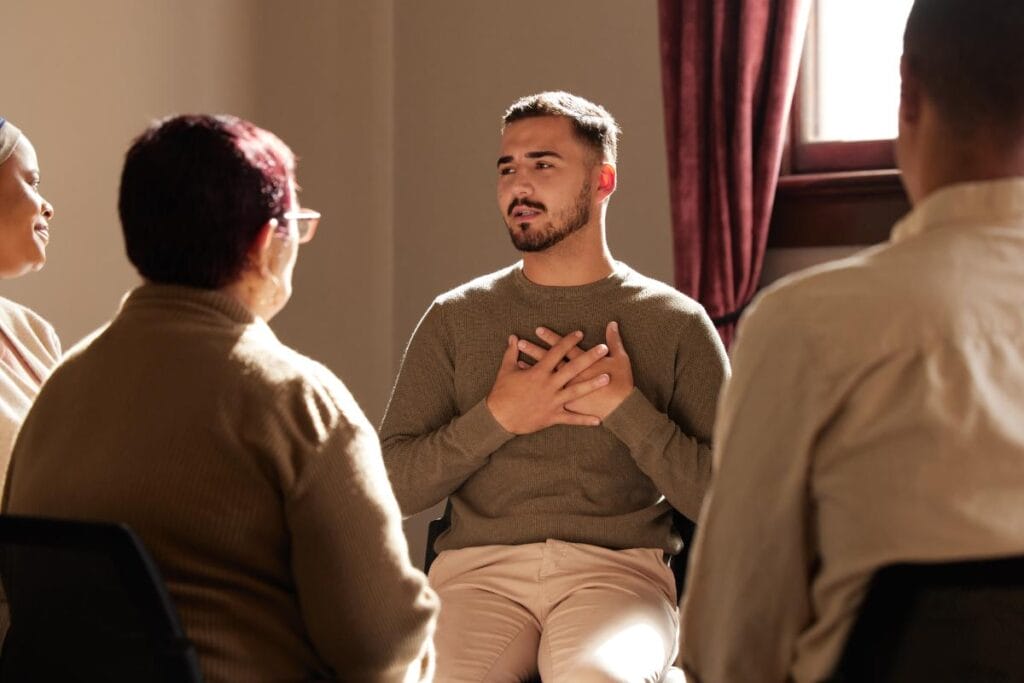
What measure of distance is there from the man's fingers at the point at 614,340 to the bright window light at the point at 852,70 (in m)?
1.36

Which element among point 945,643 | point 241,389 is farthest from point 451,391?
point 945,643

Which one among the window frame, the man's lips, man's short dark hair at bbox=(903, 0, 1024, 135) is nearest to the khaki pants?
the man's lips

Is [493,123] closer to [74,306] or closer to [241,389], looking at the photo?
[74,306]

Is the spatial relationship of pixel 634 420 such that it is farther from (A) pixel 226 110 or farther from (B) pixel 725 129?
(A) pixel 226 110

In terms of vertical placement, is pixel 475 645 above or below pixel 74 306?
below

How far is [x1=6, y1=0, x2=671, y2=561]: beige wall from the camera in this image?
10.2 feet

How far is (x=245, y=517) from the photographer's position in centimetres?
133

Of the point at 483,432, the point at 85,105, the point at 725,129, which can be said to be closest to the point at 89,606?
the point at 483,432

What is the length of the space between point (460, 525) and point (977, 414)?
4.52ft

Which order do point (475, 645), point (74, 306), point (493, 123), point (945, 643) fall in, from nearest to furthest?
point (945, 643), point (475, 645), point (74, 306), point (493, 123)

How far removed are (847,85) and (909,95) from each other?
2291 millimetres

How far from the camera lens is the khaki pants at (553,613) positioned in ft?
6.81

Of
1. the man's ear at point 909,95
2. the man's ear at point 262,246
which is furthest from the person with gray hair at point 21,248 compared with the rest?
the man's ear at point 909,95

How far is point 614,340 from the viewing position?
2332 mm
